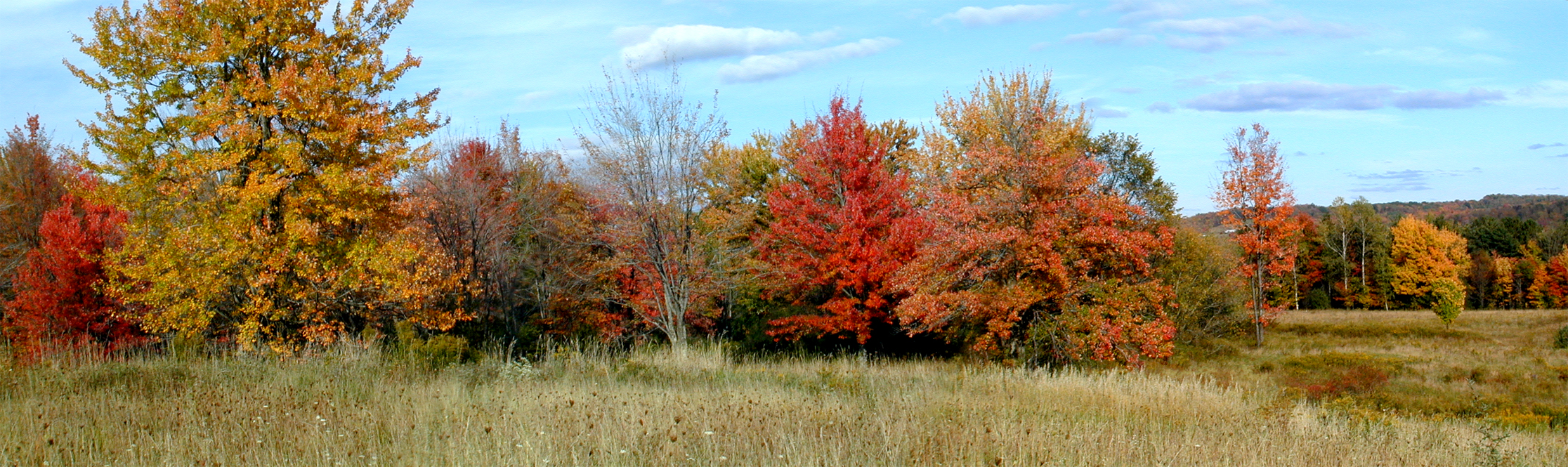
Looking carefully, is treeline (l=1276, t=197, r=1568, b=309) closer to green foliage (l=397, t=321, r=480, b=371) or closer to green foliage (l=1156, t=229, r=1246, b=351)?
green foliage (l=1156, t=229, r=1246, b=351)

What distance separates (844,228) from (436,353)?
11404 mm

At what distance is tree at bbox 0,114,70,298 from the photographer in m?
25.9

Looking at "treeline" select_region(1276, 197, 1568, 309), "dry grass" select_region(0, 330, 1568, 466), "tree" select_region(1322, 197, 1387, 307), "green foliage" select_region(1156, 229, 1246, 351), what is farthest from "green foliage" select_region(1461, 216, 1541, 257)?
"dry grass" select_region(0, 330, 1568, 466)

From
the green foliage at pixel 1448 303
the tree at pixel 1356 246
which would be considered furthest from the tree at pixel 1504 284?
the green foliage at pixel 1448 303

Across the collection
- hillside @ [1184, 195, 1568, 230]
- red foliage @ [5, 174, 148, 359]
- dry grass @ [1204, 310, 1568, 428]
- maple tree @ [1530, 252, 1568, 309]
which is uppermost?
hillside @ [1184, 195, 1568, 230]

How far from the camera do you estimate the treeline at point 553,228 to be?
15961mm

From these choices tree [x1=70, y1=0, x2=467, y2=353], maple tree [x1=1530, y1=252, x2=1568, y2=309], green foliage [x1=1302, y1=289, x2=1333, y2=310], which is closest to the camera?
tree [x1=70, y1=0, x2=467, y2=353]

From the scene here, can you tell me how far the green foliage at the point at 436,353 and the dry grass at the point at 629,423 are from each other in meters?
0.43

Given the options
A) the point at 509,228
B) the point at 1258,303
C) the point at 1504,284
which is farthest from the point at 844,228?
the point at 1504,284

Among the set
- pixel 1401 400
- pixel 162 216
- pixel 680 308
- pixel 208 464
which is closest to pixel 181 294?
pixel 162 216

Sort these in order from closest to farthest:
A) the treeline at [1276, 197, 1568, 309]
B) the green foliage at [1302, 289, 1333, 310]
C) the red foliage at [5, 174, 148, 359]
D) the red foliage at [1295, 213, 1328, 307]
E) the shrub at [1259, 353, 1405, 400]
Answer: the shrub at [1259, 353, 1405, 400]
the red foliage at [5, 174, 148, 359]
the treeline at [1276, 197, 1568, 309]
the green foliage at [1302, 289, 1333, 310]
the red foliage at [1295, 213, 1328, 307]

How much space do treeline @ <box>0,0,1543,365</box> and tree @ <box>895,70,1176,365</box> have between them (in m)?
0.06

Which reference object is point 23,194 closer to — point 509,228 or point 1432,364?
point 509,228

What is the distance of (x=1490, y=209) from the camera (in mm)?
104938
